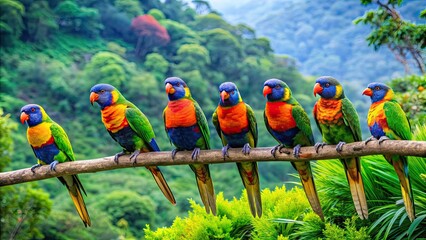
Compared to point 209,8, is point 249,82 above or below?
below

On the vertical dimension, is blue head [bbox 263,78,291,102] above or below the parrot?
above

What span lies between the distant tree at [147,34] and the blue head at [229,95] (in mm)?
34406

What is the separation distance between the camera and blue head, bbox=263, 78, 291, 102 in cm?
390

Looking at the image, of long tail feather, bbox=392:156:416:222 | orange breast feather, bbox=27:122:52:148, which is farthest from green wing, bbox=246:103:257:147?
orange breast feather, bbox=27:122:52:148

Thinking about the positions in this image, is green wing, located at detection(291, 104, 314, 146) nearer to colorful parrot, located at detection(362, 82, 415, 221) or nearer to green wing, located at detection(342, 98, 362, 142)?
green wing, located at detection(342, 98, 362, 142)

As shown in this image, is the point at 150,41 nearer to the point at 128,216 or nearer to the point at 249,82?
the point at 249,82

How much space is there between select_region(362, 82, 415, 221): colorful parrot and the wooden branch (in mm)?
370

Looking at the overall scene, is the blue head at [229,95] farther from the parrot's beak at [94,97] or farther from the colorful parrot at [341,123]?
the parrot's beak at [94,97]

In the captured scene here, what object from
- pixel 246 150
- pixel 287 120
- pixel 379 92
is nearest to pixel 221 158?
pixel 246 150

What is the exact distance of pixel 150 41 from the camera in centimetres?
3803

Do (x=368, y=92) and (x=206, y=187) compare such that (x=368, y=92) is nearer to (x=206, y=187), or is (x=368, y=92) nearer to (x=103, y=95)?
(x=206, y=187)

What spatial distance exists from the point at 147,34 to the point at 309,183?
3499cm

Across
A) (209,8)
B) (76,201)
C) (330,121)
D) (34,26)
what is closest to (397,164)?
(330,121)

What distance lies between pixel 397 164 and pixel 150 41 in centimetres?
3540
